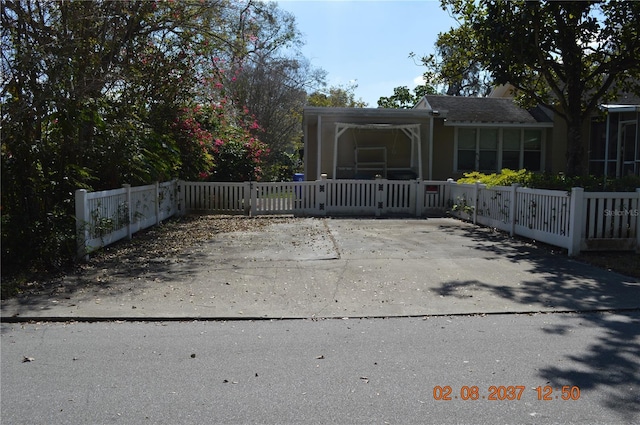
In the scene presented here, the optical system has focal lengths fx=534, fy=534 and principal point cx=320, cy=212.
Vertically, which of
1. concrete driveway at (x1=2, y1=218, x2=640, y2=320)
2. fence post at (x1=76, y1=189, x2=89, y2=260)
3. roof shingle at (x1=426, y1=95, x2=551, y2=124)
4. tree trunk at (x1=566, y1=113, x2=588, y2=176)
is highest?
roof shingle at (x1=426, y1=95, x2=551, y2=124)

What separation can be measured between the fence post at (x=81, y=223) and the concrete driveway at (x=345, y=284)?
1.00 metres

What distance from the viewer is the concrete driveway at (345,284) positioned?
6516 millimetres

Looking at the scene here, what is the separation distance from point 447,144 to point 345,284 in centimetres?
1360

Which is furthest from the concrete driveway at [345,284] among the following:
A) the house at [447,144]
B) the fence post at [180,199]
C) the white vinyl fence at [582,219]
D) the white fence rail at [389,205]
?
the house at [447,144]

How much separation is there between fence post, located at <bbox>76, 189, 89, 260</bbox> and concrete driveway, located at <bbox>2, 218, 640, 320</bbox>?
3.27ft

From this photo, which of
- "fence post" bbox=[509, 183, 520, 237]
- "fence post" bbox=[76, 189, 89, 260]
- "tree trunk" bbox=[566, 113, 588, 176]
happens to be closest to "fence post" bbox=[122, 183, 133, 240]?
"fence post" bbox=[76, 189, 89, 260]

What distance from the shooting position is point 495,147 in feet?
66.4

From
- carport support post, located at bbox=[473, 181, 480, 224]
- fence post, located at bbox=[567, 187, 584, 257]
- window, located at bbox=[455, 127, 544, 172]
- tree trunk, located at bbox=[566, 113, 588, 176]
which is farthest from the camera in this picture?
window, located at bbox=[455, 127, 544, 172]

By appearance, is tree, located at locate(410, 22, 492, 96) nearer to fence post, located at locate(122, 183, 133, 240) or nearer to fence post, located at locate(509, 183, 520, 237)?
fence post, located at locate(509, 183, 520, 237)

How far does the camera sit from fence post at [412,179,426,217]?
16141 millimetres

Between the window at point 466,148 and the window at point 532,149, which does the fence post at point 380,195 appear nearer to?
the window at point 466,148

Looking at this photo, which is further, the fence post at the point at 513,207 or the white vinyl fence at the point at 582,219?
the fence post at the point at 513,207

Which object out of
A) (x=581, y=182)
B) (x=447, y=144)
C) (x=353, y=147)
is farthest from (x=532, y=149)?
(x=581, y=182)

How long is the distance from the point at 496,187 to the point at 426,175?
695 centimetres
